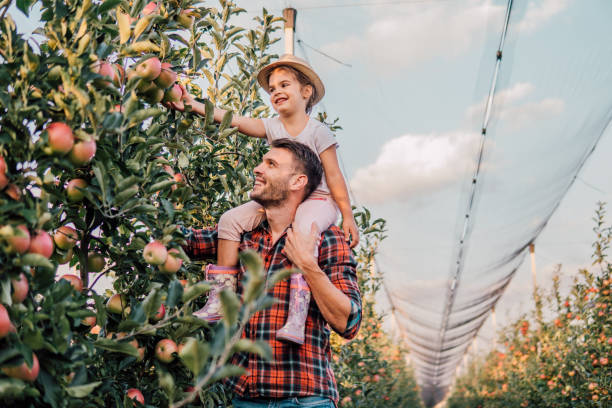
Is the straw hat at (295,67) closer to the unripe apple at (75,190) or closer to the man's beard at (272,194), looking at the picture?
the man's beard at (272,194)

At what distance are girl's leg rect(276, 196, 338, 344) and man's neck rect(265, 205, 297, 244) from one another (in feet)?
0.12

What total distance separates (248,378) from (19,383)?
29.1 inches

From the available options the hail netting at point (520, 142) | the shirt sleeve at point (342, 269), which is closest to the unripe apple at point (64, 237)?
the shirt sleeve at point (342, 269)

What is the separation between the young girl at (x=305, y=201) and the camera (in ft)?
4.64

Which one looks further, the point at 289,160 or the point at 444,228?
the point at 444,228

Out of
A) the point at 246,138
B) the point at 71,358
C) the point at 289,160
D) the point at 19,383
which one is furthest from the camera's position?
the point at 246,138

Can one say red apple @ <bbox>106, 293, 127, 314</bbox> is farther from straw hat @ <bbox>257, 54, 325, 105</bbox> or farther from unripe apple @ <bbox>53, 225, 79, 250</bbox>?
straw hat @ <bbox>257, 54, 325, 105</bbox>

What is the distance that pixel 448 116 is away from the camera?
5547 millimetres

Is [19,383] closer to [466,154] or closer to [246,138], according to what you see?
[246,138]

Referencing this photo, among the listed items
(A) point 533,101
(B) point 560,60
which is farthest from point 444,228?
(B) point 560,60

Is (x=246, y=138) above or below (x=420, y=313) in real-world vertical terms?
below

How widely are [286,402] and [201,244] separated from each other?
0.53 meters

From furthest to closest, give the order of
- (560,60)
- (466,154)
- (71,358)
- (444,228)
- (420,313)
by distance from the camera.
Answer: (420,313), (444,228), (466,154), (560,60), (71,358)

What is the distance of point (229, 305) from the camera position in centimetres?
62
